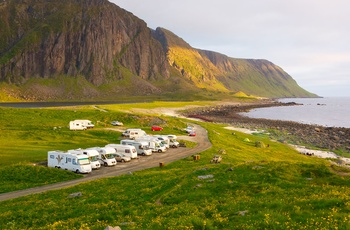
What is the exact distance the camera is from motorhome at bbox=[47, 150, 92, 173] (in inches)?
1682

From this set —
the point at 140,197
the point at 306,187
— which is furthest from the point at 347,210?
the point at 140,197

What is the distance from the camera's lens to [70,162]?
142ft

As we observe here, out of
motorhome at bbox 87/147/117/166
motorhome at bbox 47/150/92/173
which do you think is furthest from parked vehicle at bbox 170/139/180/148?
motorhome at bbox 47/150/92/173

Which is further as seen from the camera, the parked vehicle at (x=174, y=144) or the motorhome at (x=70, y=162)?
the parked vehicle at (x=174, y=144)

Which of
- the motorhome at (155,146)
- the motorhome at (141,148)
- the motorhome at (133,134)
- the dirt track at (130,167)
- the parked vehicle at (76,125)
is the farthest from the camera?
the parked vehicle at (76,125)

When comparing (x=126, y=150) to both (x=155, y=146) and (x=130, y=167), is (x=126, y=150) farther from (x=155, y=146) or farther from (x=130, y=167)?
(x=155, y=146)

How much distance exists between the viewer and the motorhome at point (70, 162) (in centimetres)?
4272

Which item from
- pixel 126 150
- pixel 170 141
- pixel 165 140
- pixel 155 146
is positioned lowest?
pixel 155 146

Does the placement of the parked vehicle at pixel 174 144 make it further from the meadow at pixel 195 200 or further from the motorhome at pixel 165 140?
the meadow at pixel 195 200

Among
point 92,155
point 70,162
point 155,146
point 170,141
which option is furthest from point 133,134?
point 70,162

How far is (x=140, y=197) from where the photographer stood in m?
25.0

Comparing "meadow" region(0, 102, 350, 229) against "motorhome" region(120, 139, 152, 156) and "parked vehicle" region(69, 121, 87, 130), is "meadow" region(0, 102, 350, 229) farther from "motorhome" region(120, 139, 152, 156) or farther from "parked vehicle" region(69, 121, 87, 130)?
"parked vehicle" region(69, 121, 87, 130)

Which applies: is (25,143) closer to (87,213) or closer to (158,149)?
(158,149)

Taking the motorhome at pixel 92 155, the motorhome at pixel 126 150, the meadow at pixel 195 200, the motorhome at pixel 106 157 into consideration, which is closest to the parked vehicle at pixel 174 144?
the motorhome at pixel 126 150
